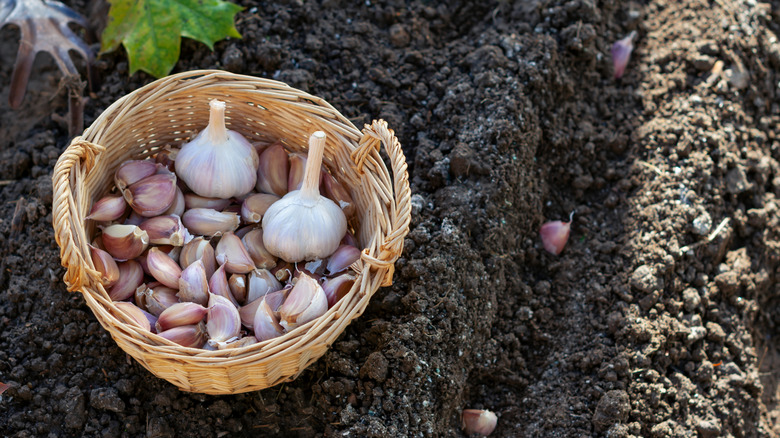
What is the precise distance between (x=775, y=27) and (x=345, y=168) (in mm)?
1523

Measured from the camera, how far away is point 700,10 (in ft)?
6.48

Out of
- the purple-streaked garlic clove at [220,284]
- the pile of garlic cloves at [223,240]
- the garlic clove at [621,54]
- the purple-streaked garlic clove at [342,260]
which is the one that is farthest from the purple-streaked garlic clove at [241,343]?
the garlic clove at [621,54]

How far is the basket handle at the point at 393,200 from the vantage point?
1.15 metres

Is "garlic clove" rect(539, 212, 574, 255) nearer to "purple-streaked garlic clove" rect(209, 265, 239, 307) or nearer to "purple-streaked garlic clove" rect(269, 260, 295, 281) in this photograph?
"purple-streaked garlic clove" rect(269, 260, 295, 281)

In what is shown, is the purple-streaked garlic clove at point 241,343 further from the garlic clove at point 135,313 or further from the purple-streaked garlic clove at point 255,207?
the purple-streaked garlic clove at point 255,207

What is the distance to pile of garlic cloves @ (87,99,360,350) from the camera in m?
1.20

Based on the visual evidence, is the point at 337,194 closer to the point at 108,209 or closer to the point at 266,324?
the point at 266,324

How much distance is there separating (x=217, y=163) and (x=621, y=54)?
1.20 m

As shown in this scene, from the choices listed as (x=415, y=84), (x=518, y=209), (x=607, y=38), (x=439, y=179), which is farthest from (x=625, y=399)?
(x=607, y=38)

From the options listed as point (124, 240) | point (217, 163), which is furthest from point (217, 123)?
point (124, 240)

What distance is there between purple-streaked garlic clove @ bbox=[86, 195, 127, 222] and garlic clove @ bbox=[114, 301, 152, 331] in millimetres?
198

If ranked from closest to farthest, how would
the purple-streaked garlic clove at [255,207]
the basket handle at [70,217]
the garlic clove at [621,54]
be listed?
→ 1. the basket handle at [70,217]
2. the purple-streaked garlic clove at [255,207]
3. the garlic clove at [621,54]

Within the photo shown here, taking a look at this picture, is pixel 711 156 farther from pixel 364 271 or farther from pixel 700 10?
pixel 364 271

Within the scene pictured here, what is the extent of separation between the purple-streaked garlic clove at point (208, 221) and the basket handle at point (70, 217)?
23cm
